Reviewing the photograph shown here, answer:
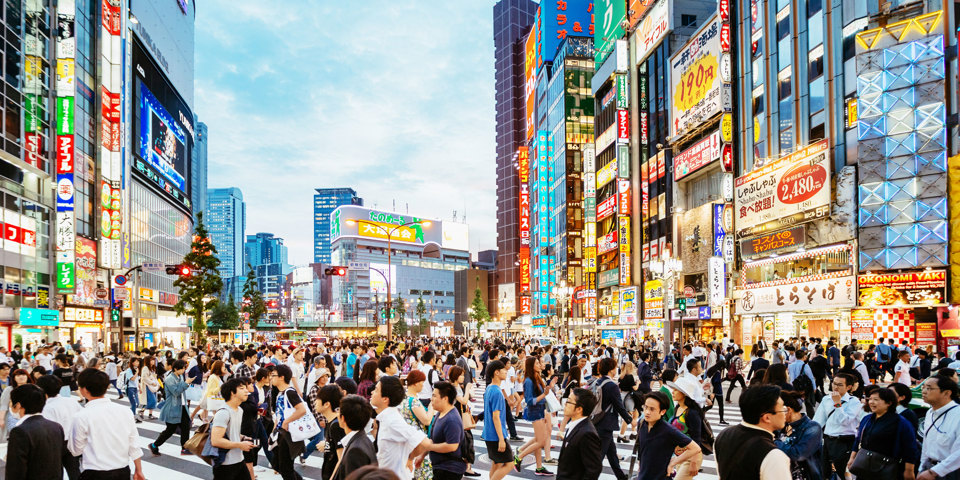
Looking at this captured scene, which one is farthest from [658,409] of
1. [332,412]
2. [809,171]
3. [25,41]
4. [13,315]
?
[25,41]

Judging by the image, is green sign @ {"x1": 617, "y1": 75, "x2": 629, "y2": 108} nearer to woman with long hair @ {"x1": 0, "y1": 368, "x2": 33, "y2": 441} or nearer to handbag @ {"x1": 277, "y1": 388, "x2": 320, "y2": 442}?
woman with long hair @ {"x1": 0, "y1": 368, "x2": 33, "y2": 441}

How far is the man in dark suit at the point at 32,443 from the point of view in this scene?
17.9 ft

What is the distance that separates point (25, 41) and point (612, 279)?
4146 cm

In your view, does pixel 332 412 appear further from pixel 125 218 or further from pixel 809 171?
pixel 125 218

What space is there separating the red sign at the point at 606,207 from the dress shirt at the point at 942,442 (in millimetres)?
51389

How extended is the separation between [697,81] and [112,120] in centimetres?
3669

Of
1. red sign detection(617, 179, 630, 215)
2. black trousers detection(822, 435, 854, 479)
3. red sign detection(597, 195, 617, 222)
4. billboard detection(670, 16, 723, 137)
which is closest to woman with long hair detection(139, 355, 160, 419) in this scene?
black trousers detection(822, 435, 854, 479)

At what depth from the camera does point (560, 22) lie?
337 ft

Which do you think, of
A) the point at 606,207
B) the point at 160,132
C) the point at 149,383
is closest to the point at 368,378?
the point at 149,383

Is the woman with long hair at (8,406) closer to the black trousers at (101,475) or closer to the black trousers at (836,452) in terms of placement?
the black trousers at (101,475)

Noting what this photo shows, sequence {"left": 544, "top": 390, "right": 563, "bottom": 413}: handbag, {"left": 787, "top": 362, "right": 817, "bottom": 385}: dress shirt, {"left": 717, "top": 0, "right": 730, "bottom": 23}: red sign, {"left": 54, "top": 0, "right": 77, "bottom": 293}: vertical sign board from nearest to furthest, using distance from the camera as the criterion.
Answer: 1. {"left": 544, "top": 390, "right": 563, "bottom": 413}: handbag
2. {"left": 787, "top": 362, "right": 817, "bottom": 385}: dress shirt
3. {"left": 54, "top": 0, "right": 77, "bottom": 293}: vertical sign board
4. {"left": 717, "top": 0, "right": 730, "bottom": 23}: red sign

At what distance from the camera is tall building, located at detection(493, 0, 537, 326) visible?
412ft

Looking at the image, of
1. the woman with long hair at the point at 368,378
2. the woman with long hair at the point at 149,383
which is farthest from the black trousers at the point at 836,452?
the woman with long hair at the point at 149,383

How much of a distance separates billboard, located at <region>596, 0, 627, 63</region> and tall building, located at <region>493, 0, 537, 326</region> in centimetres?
5417
